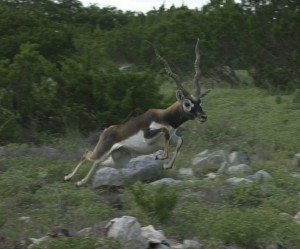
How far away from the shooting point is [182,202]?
7.98 m

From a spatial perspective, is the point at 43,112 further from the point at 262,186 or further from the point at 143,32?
the point at 143,32

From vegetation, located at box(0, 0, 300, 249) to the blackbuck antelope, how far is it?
435 mm

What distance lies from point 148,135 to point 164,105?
11.6 feet

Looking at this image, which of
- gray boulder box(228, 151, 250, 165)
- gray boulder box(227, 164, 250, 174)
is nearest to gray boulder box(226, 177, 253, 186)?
gray boulder box(227, 164, 250, 174)

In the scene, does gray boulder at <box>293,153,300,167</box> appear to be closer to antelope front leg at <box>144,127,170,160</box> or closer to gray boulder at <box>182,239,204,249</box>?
antelope front leg at <box>144,127,170,160</box>

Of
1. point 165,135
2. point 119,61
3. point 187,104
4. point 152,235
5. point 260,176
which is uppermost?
point 187,104

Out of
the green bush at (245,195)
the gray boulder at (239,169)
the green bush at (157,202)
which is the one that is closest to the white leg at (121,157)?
the gray boulder at (239,169)

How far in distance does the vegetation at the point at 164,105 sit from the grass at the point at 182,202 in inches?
0.6

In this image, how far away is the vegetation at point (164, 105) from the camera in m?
7.18

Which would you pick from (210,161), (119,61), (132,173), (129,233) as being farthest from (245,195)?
(119,61)

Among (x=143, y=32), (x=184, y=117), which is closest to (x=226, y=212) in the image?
(x=184, y=117)

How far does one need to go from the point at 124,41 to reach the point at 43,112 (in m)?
10.8

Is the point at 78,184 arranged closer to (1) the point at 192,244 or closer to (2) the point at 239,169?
(2) the point at 239,169

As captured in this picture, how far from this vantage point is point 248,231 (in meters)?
6.62
